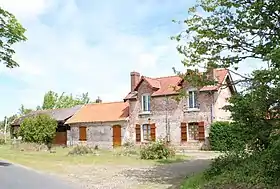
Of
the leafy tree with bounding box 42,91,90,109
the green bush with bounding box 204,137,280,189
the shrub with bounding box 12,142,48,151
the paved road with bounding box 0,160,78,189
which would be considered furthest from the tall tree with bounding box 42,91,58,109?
the green bush with bounding box 204,137,280,189

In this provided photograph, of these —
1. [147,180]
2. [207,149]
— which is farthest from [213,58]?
[207,149]

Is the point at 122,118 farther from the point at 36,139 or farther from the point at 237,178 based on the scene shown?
the point at 237,178

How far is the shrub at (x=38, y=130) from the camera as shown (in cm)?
4100

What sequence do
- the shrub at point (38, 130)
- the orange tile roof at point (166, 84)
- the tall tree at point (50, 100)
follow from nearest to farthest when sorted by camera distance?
the orange tile roof at point (166, 84)
the shrub at point (38, 130)
the tall tree at point (50, 100)

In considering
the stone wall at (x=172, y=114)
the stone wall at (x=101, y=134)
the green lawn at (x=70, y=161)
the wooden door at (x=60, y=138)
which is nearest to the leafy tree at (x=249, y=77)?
the green lawn at (x=70, y=161)

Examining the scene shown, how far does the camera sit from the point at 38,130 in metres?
41.2

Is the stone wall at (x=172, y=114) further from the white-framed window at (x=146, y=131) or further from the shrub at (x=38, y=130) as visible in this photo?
the shrub at (x=38, y=130)

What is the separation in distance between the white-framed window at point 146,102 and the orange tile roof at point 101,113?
8.78ft

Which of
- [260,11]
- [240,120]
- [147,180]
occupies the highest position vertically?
[260,11]

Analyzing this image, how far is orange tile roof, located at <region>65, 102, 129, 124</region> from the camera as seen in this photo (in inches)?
1696

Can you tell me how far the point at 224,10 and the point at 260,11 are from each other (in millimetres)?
1491

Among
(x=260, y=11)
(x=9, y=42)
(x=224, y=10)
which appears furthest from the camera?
(x=9, y=42)

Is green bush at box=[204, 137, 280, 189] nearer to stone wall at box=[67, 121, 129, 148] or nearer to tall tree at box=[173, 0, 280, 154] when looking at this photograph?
tall tree at box=[173, 0, 280, 154]

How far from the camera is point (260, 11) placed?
1232 centimetres
